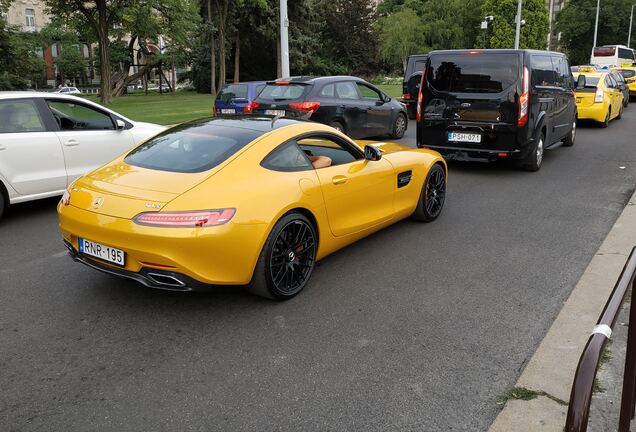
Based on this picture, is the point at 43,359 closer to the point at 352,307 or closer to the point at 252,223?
the point at 252,223

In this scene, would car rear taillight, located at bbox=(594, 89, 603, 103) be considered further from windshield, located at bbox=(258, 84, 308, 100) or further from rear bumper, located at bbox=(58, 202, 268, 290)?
rear bumper, located at bbox=(58, 202, 268, 290)

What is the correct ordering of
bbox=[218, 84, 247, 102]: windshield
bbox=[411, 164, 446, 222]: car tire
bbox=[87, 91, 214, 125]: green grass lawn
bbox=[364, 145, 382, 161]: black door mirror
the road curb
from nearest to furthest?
the road curb < bbox=[364, 145, 382, 161]: black door mirror < bbox=[411, 164, 446, 222]: car tire < bbox=[218, 84, 247, 102]: windshield < bbox=[87, 91, 214, 125]: green grass lawn

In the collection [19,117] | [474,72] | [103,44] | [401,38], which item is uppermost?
[401,38]

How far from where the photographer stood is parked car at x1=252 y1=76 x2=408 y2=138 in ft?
38.8

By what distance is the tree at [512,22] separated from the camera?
63.1m

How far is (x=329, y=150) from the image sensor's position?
5.34 metres

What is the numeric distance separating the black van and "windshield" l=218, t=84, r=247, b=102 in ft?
20.9

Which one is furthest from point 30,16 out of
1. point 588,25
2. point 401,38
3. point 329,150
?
point 329,150

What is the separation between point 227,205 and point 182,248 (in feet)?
1.46

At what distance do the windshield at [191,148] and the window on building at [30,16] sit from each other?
79.6 metres

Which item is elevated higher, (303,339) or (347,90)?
(347,90)

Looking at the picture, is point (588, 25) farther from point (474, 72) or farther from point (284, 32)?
point (474, 72)

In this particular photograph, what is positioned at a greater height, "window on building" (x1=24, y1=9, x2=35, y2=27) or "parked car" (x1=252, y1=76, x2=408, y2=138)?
"window on building" (x1=24, y1=9, x2=35, y2=27)

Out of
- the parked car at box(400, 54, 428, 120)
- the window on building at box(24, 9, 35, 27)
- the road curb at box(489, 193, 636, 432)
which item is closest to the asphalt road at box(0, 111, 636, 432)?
the road curb at box(489, 193, 636, 432)
